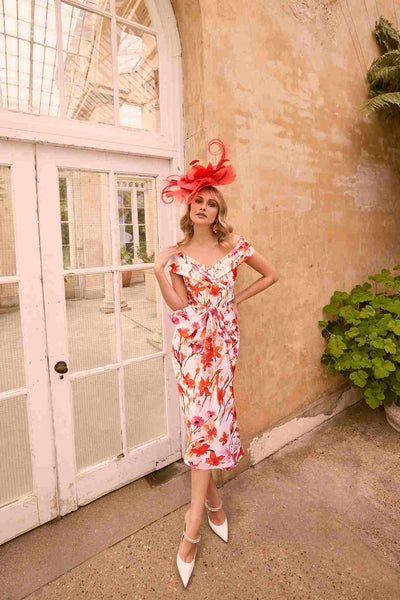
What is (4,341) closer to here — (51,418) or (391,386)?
(51,418)

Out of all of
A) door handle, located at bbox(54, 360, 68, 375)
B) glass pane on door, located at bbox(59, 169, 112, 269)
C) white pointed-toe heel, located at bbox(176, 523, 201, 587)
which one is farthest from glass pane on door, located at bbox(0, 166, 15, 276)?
white pointed-toe heel, located at bbox(176, 523, 201, 587)

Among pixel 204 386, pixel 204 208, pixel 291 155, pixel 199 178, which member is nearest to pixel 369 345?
pixel 291 155

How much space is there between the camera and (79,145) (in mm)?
2109

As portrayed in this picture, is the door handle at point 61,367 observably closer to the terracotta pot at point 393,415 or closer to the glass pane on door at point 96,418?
the glass pane on door at point 96,418

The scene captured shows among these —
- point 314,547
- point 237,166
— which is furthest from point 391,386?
point 237,166

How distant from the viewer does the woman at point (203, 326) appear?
1925 mm

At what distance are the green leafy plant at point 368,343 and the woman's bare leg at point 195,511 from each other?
5.37 ft

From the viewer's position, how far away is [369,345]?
3.07 m

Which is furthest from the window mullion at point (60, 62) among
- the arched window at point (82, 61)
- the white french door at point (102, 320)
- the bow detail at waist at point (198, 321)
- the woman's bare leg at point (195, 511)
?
the woman's bare leg at point (195, 511)

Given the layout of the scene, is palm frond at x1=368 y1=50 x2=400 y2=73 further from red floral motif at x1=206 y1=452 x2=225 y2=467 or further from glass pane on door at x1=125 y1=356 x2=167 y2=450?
red floral motif at x1=206 y1=452 x2=225 y2=467

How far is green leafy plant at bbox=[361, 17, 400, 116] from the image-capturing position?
3.10m

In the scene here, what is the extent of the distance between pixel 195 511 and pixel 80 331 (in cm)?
122

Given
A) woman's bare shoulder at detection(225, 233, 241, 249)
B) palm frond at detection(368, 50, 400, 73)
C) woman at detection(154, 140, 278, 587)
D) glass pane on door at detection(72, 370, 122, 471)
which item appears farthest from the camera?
palm frond at detection(368, 50, 400, 73)

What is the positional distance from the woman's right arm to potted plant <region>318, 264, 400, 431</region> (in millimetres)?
1734
